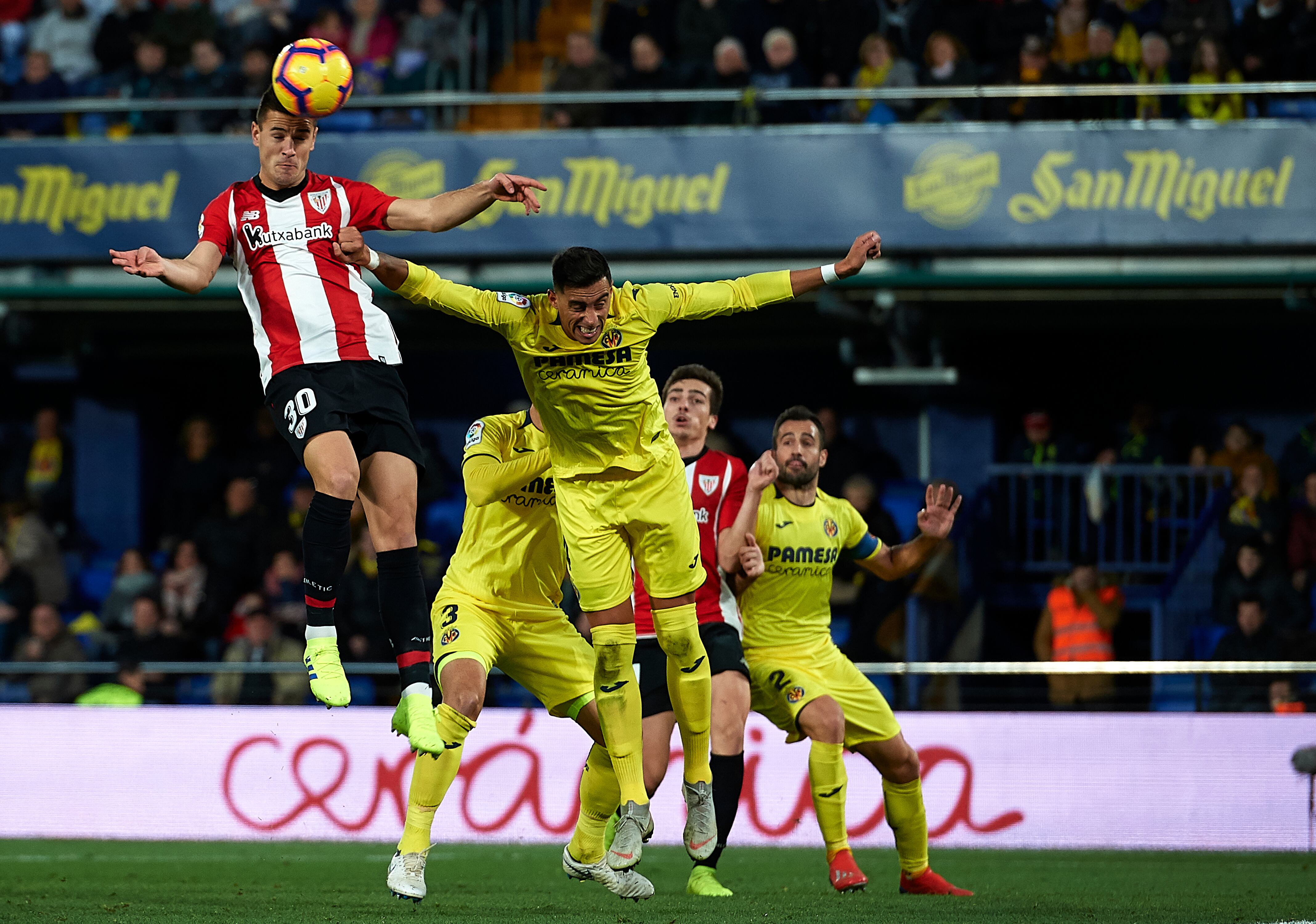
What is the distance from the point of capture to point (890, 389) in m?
16.1

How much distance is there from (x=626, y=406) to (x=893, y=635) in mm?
6487

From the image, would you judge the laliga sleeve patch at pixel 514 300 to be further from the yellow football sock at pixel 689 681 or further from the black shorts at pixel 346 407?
the yellow football sock at pixel 689 681

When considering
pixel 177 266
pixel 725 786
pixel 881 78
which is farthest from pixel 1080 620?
pixel 177 266

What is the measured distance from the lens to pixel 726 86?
13.8 m

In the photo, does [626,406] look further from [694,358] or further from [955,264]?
[694,358]

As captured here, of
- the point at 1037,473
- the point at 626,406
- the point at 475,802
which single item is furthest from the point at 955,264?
the point at 626,406

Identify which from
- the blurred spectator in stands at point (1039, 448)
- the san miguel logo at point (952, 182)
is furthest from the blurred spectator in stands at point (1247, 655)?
the san miguel logo at point (952, 182)

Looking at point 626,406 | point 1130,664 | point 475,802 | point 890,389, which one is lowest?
point 475,802

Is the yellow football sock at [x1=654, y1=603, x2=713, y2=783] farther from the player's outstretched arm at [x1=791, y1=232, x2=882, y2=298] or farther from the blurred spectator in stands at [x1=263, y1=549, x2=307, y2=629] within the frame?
the blurred spectator in stands at [x1=263, y1=549, x2=307, y2=629]

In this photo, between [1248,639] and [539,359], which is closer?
[539,359]

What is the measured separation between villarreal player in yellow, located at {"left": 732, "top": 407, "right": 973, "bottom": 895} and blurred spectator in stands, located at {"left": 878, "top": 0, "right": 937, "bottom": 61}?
649cm

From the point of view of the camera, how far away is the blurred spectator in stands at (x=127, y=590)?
45.4ft

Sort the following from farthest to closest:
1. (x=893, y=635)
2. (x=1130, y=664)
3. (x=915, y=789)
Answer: (x=893, y=635), (x=1130, y=664), (x=915, y=789)

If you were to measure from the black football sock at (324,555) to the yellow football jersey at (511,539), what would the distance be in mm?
1079
